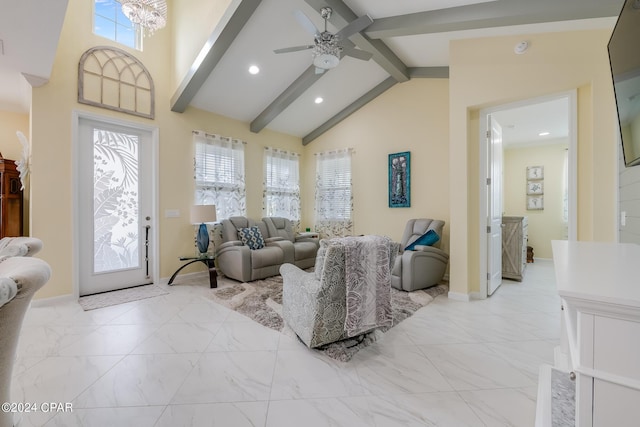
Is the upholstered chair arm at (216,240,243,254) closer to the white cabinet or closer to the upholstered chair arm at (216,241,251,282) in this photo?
the upholstered chair arm at (216,241,251,282)

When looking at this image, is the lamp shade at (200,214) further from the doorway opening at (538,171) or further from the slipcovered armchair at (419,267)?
the doorway opening at (538,171)

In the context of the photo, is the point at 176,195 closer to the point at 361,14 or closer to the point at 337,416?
the point at 361,14

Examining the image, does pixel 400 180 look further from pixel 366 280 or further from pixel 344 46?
pixel 366 280

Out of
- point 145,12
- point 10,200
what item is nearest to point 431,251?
point 145,12

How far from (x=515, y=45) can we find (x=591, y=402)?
3.60 meters

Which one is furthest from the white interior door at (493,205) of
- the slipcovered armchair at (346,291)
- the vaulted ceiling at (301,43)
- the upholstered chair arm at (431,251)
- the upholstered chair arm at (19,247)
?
the upholstered chair arm at (19,247)

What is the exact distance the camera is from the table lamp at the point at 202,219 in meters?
4.07

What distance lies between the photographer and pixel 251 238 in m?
4.53

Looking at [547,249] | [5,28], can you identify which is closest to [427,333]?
[5,28]

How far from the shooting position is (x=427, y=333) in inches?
96.1

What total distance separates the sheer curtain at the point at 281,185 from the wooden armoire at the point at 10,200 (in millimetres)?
3419

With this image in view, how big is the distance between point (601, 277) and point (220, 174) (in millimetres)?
4900

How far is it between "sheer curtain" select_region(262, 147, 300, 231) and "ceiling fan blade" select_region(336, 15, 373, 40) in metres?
2.97

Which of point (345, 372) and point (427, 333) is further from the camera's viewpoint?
point (427, 333)
